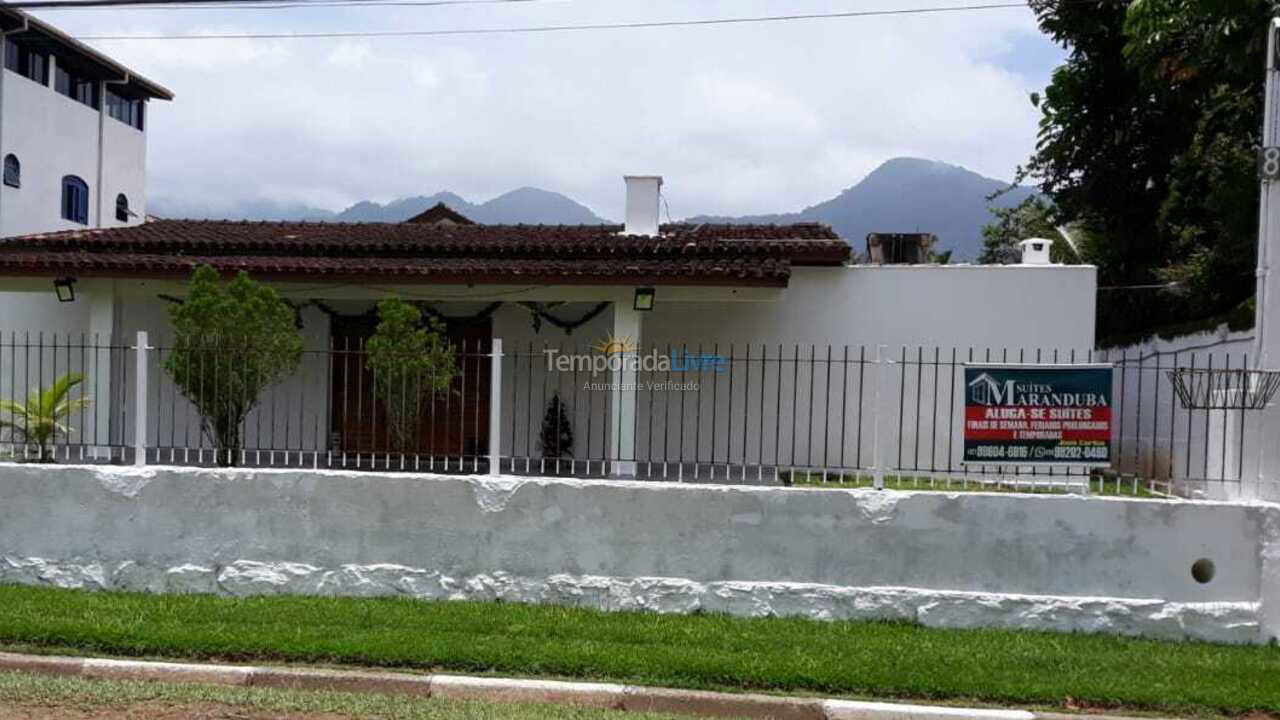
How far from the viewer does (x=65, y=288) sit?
13.7 m

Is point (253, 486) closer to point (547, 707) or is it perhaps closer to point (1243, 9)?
point (547, 707)

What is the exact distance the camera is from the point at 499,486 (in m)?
8.20

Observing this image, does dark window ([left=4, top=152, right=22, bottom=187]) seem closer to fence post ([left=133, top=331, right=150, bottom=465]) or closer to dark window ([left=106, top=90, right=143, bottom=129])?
dark window ([left=106, top=90, right=143, bottom=129])

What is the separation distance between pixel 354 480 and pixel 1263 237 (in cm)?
664

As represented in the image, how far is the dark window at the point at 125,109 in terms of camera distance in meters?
33.7

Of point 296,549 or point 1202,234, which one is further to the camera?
point 1202,234

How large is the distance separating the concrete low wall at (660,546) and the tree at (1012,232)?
847 inches

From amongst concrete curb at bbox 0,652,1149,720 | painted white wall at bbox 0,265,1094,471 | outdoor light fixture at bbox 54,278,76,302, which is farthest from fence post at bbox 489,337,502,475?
outdoor light fixture at bbox 54,278,76,302

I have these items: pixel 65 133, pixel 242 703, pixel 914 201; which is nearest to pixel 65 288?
pixel 242 703

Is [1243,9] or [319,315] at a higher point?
[1243,9]

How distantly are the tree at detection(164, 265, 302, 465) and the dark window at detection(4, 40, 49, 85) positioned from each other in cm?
2173

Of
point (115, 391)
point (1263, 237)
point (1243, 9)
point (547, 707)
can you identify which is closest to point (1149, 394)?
point (1243, 9)

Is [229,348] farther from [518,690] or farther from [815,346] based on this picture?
[815,346]

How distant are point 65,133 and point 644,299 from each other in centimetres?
2429
